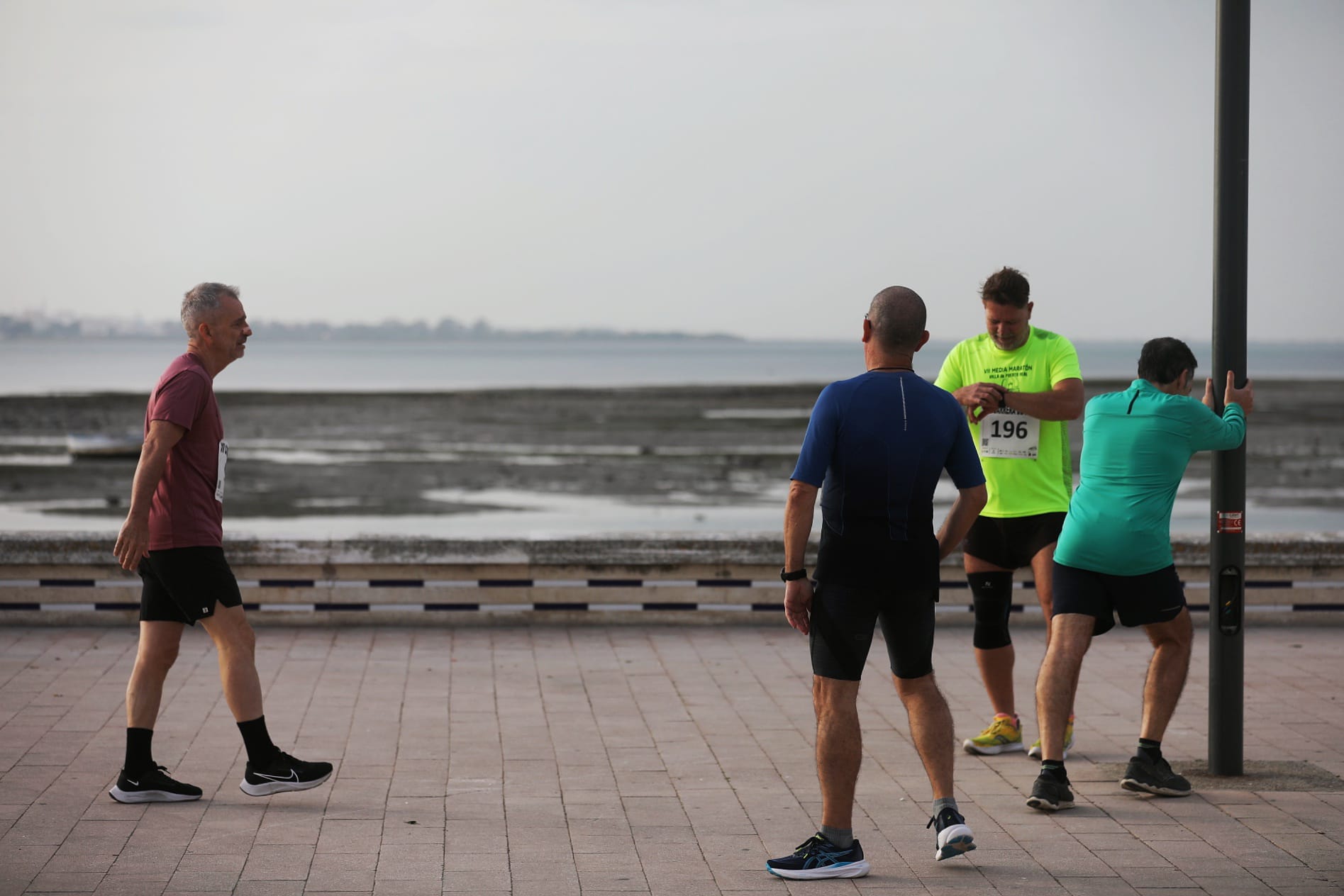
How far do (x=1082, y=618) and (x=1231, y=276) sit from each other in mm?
1484

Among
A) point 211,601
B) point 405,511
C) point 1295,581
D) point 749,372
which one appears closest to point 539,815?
point 211,601

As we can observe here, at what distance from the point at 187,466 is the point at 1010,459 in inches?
132

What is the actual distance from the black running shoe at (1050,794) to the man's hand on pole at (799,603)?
130 centimetres

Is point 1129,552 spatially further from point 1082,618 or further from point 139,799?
point 139,799

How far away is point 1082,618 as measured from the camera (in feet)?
17.7

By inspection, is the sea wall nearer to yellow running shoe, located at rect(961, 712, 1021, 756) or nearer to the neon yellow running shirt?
yellow running shoe, located at rect(961, 712, 1021, 756)

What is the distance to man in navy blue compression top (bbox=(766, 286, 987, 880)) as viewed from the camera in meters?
4.44

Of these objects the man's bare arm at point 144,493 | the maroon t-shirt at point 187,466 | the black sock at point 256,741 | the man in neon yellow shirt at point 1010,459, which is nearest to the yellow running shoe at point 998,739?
the man in neon yellow shirt at point 1010,459

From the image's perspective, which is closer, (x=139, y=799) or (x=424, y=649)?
(x=139, y=799)

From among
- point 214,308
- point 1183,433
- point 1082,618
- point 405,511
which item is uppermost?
point 214,308

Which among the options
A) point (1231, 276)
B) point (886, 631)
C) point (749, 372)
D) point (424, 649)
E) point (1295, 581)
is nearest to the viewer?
point (886, 631)

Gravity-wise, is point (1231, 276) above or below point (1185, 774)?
above

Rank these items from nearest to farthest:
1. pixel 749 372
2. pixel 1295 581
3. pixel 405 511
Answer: pixel 1295 581 → pixel 405 511 → pixel 749 372

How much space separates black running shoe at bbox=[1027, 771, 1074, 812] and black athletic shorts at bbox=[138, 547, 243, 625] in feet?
9.99
